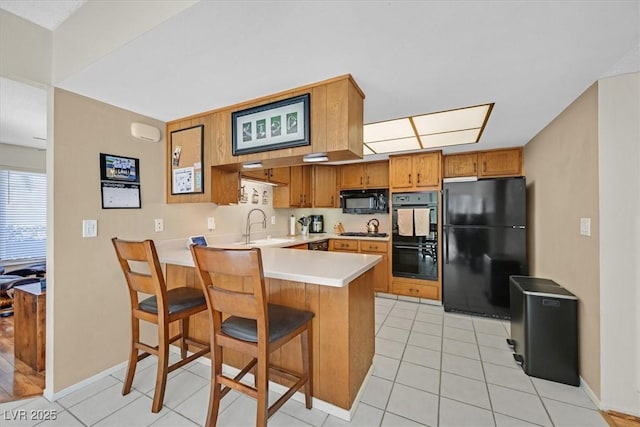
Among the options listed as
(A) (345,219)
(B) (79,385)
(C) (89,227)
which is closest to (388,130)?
(A) (345,219)

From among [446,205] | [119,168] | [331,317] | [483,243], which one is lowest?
Result: [331,317]

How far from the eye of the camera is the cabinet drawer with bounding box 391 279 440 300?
3.60m

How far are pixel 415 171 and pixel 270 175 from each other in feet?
6.81

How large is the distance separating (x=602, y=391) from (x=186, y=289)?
297cm

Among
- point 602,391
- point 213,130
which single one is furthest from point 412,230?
point 213,130

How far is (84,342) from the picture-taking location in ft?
6.45

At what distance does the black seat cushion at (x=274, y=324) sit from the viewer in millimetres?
1389

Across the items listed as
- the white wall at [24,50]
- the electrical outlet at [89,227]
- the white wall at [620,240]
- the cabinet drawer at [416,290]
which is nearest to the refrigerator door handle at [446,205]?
the cabinet drawer at [416,290]

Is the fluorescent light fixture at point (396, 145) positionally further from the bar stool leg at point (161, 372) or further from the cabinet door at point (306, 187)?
the bar stool leg at point (161, 372)

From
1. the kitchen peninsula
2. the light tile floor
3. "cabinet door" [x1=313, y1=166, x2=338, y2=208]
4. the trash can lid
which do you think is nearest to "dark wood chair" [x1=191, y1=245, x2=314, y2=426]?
the kitchen peninsula

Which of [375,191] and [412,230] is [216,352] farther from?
[375,191]

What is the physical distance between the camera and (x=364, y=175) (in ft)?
14.6

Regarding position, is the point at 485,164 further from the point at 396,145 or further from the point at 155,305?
the point at 155,305

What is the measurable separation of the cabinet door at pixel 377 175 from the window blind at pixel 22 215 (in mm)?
5219
